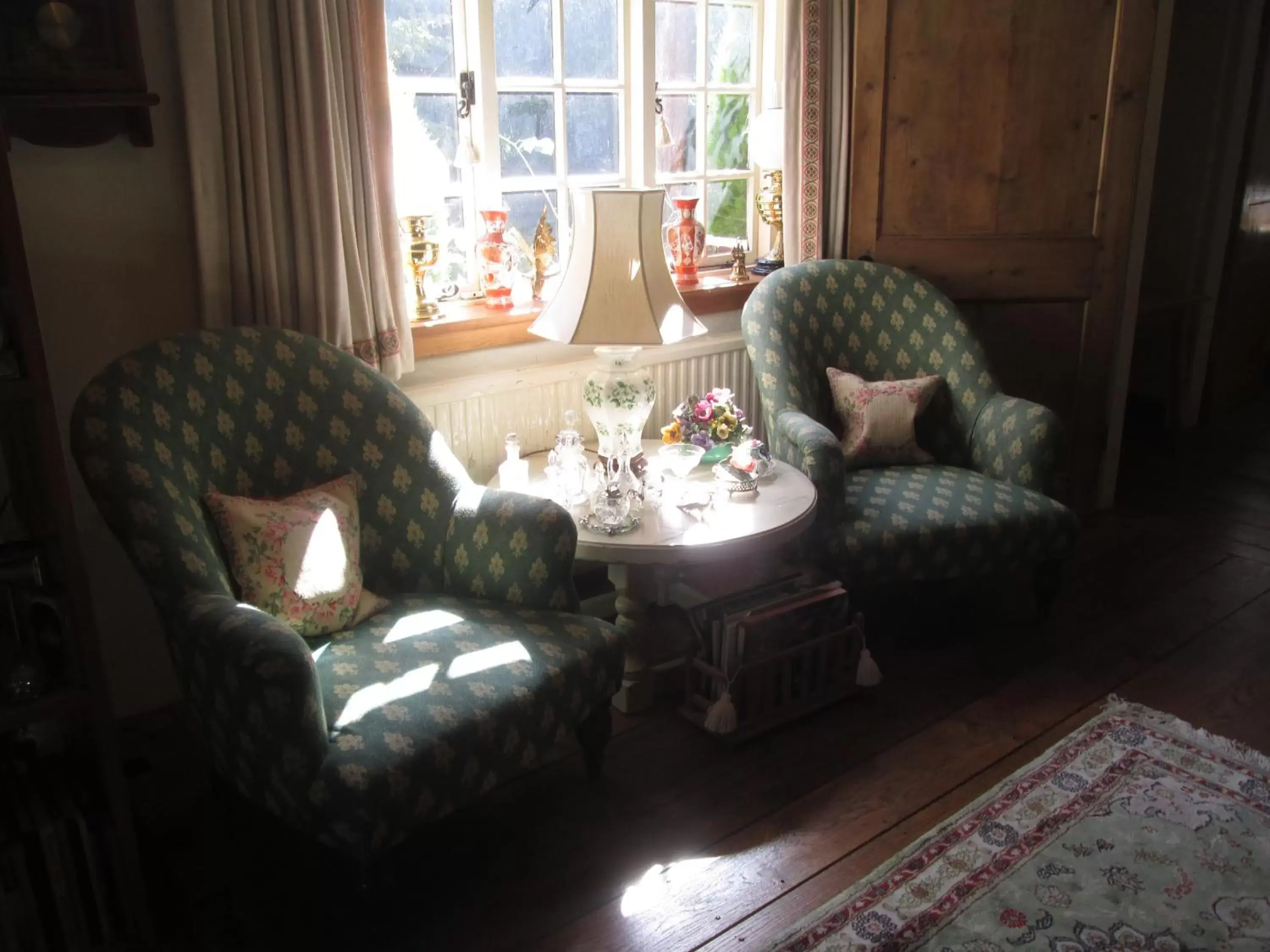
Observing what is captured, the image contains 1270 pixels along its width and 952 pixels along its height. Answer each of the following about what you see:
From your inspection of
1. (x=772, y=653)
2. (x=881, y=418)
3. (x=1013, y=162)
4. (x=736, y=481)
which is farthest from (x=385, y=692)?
(x=1013, y=162)

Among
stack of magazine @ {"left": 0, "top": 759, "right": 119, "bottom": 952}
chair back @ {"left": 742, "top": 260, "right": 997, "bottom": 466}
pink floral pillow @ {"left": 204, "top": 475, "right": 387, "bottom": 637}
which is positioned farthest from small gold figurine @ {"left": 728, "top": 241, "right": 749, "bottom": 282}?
stack of magazine @ {"left": 0, "top": 759, "right": 119, "bottom": 952}

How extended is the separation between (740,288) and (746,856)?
1.86 meters

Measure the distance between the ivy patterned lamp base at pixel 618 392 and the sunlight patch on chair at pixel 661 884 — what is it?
892mm

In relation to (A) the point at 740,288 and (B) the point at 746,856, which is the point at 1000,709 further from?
(A) the point at 740,288

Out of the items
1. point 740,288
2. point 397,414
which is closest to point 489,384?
point 397,414

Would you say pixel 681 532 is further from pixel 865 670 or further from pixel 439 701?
pixel 439 701

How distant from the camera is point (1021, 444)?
2.85 meters

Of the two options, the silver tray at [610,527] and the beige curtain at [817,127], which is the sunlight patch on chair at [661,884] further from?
the beige curtain at [817,127]

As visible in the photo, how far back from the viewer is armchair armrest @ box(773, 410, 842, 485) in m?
2.63

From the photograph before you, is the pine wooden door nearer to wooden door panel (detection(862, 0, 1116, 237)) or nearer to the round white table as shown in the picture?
wooden door panel (detection(862, 0, 1116, 237))

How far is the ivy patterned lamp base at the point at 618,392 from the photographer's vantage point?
2.45 meters

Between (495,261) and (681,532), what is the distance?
3.37ft

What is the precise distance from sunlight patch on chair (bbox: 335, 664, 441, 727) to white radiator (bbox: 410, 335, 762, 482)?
3.22 ft

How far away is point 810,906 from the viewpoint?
187 cm
